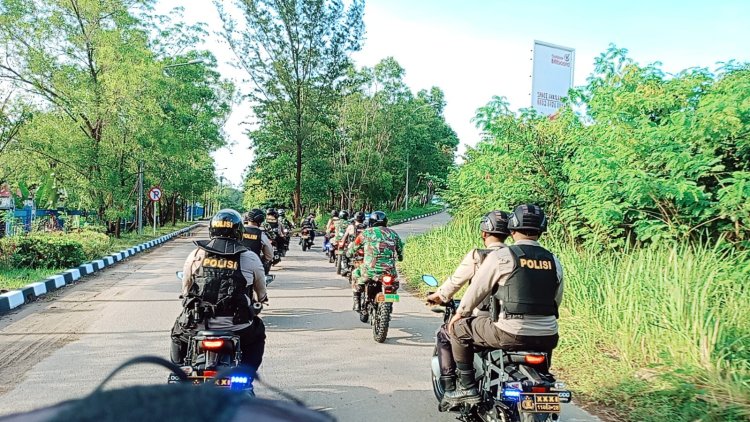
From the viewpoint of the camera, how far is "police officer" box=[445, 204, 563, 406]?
3.74m

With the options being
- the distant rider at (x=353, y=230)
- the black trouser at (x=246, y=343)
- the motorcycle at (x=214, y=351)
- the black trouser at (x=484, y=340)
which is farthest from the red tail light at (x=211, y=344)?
the distant rider at (x=353, y=230)

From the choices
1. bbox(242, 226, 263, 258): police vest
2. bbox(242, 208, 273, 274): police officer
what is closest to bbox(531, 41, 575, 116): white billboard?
bbox(242, 208, 273, 274): police officer

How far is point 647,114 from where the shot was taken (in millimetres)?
8789

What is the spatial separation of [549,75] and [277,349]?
12281 mm

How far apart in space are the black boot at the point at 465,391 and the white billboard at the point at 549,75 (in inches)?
499

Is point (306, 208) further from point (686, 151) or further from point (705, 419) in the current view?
point (705, 419)

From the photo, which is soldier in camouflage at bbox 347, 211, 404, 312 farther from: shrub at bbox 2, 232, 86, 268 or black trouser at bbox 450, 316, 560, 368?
shrub at bbox 2, 232, 86, 268

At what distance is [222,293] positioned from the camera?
4.07m

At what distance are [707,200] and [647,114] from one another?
1.65 meters

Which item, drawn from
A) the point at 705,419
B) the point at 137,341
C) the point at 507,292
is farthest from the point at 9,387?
the point at 705,419

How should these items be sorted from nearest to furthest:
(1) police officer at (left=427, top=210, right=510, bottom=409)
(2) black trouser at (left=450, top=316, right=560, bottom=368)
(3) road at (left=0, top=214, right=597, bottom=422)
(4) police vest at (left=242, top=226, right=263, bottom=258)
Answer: (2) black trouser at (left=450, top=316, right=560, bottom=368), (1) police officer at (left=427, top=210, right=510, bottom=409), (3) road at (left=0, top=214, right=597, bottom=422), (4) police vest at (left=242, top=226, right=263, bottom=258)

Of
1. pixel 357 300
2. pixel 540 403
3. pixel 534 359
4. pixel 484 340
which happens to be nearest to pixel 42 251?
pixel 357 300

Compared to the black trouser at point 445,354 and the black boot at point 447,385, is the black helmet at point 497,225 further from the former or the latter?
the black boot at point 447,385

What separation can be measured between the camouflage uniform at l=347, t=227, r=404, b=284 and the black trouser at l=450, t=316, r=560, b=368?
3464 mm
